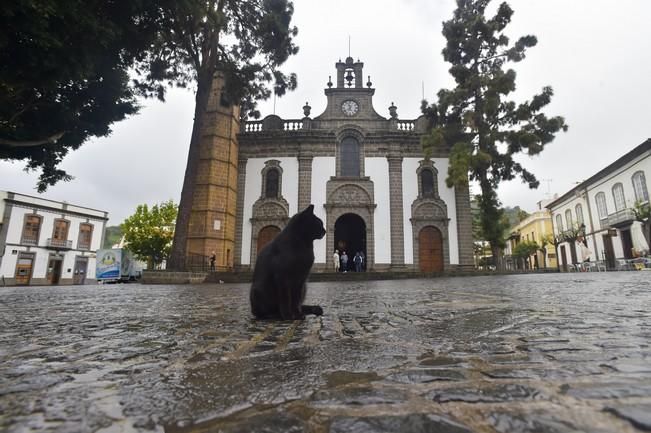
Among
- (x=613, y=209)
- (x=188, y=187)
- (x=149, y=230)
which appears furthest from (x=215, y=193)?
(x=613, y=209)

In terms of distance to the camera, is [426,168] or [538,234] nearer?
[426,168]

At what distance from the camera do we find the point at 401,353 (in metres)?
1.28

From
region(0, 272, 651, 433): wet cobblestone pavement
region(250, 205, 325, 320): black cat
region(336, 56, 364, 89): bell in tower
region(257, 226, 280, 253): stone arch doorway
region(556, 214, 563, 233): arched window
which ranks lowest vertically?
region(0, 272, 651, 433): wet cobblestone pavement

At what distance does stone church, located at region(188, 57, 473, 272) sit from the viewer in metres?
19.0

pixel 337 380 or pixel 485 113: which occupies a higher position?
pixel 485 113

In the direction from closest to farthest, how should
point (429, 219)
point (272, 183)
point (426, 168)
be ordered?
point (429, 219) < point (426, 168) < point (272, 183)

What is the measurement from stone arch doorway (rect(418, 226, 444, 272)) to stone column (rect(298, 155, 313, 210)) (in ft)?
22.4

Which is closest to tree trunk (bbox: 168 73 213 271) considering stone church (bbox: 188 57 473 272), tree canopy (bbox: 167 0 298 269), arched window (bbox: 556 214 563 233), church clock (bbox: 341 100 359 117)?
tree canopy (bbox: 167 0 298 269)

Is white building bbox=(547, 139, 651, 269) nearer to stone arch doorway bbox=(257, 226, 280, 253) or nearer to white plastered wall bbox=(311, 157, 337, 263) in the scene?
white plastered wall bbox=(311, 157, 337, 263)

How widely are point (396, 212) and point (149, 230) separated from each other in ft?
73.2

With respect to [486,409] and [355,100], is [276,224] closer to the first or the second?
[355,100]

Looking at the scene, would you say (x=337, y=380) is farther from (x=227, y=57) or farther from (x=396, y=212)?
(x=396, y=212)

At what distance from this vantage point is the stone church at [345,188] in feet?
62.3

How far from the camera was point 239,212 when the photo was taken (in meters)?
19.8
